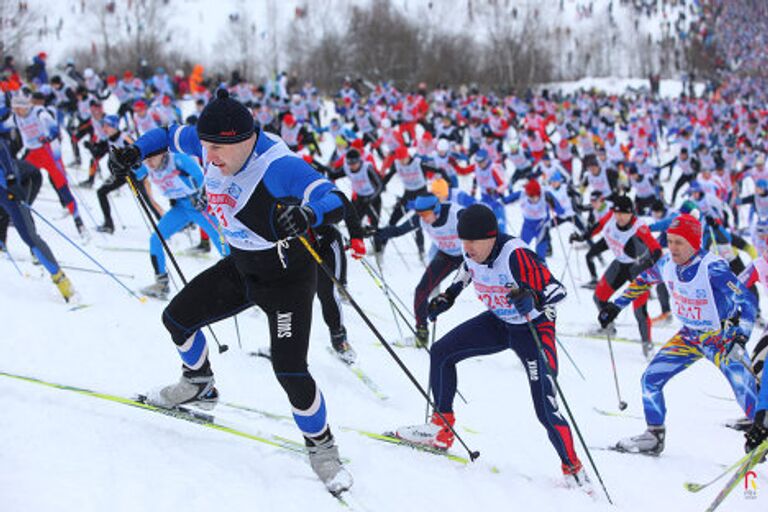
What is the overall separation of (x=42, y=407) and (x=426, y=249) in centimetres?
903

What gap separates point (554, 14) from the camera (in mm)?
66312

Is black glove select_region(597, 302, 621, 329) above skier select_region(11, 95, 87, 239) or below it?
below

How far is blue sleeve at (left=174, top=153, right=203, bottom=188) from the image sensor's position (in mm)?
6664

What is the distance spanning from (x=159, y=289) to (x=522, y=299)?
432 cm

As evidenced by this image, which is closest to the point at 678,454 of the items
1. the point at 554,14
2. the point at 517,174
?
the point at 517,174

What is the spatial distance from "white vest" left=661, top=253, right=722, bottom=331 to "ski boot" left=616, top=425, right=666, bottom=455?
77 centimetres

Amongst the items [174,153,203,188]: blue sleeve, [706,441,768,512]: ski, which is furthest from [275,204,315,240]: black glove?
[174,153,203,188]: blue sleeve

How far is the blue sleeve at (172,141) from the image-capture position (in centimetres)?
345

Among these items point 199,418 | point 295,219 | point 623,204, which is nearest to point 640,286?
point 623,204

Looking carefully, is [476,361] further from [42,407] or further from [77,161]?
[77,161]

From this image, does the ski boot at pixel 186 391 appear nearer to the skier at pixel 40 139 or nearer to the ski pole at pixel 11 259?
the ski pole at pixel 11 259

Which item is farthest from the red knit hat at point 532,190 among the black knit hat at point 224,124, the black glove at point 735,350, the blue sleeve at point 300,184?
the black knit hat at point 224,124

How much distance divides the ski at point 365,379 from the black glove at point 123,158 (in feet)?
8.02

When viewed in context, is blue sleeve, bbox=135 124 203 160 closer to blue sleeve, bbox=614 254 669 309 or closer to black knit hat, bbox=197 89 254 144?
black knit hat, bbox=197 89 254 144
